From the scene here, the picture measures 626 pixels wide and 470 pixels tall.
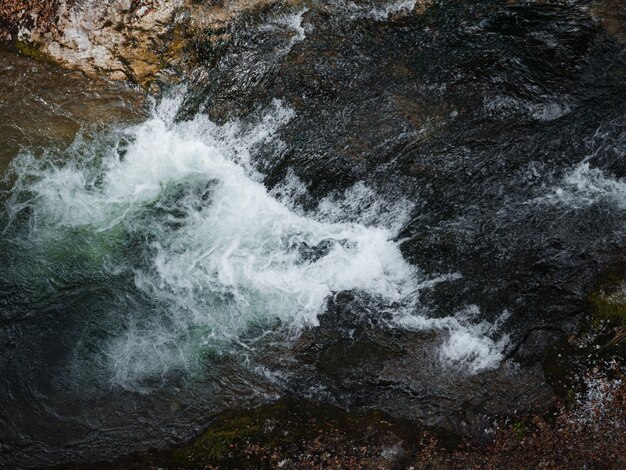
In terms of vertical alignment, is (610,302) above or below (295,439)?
above

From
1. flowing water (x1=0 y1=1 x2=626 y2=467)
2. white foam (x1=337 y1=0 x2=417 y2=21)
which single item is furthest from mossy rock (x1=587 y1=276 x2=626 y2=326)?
white foam (x1=337 y1=0 x2=417 y2=21)

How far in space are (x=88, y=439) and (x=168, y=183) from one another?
3.61 m

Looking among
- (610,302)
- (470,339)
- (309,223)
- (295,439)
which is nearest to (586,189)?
(610,302)

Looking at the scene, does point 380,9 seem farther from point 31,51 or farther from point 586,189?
point 31,51

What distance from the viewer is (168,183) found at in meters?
7.46

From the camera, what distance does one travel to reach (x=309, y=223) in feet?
23.6

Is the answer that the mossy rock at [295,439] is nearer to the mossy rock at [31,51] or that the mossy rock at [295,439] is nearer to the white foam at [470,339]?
the white foam at [470,339]

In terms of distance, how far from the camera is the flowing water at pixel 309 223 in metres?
6.36

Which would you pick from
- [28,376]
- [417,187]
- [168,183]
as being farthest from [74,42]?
[417,187]

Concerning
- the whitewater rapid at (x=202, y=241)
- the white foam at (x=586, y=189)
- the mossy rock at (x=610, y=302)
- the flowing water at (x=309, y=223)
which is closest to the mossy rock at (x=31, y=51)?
the flowing water at (x=309, y=223)

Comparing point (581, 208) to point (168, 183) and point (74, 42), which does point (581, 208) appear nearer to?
point (168, 183)

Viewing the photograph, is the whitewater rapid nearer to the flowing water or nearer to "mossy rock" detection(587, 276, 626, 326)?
the flowing water

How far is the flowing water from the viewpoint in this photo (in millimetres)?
6363

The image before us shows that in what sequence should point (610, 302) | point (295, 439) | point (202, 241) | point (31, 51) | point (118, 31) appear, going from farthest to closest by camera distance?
1. point (31, 51)
2. point (118, 31)
3. point (202, 241)
4. point (610, 302)
5. point (295, 439)
